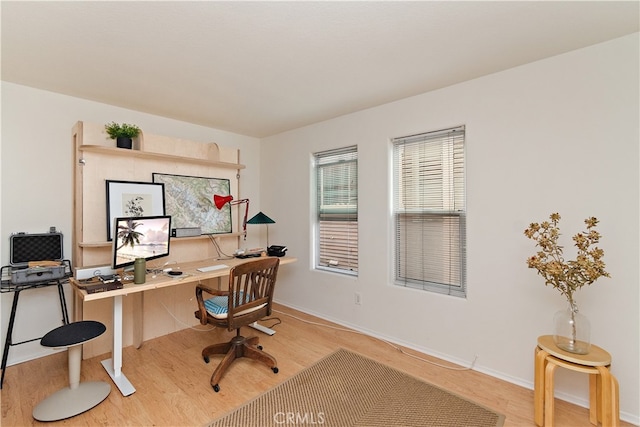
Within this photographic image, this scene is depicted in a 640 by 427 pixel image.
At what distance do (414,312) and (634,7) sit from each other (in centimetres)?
256

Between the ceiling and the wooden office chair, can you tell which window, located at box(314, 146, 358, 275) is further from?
the wooden office chair

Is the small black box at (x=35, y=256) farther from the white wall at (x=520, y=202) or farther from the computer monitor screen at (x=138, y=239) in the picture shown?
the white wall at (x=520, y=202)

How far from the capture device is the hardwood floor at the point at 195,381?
1872mm

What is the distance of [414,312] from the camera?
280cm

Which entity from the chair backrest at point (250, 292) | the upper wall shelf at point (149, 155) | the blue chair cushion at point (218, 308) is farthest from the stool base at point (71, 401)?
the upper wall shelf at point (149, 155)

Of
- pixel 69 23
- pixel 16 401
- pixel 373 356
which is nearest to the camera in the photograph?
pixel 69 23

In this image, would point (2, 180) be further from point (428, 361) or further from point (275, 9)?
point (428, 361)

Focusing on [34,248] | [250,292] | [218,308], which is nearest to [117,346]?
[218,308]

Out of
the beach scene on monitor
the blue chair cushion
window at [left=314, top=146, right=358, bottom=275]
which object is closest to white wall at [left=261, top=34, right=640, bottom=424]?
window at [left=314, top=146, right=358, bottom=275]

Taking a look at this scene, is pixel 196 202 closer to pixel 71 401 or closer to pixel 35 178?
pixel 35 178

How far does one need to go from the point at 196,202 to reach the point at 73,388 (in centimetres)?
188

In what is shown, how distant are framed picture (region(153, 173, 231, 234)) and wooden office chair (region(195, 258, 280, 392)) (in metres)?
1.06

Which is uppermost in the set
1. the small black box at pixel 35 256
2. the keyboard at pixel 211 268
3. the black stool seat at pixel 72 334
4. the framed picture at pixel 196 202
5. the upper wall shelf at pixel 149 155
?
the upper wall shelf at pixel 149 155

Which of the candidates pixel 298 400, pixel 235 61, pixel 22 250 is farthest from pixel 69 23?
pixel 298 400
